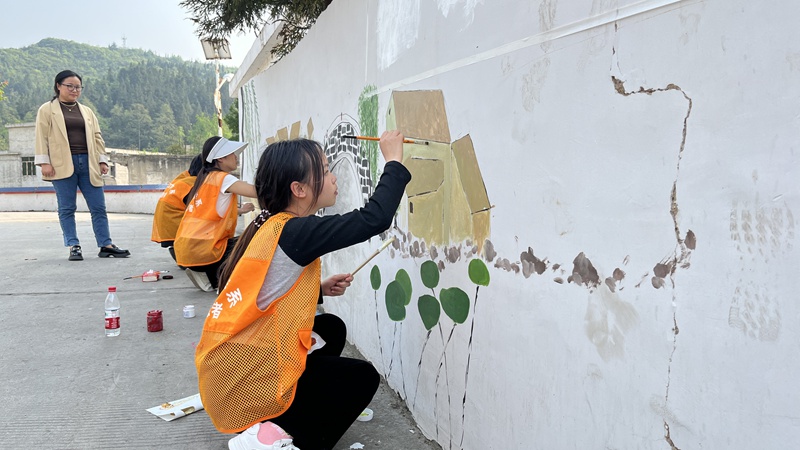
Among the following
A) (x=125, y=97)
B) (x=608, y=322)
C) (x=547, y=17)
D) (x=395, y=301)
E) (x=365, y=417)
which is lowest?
(x=365, y=417)

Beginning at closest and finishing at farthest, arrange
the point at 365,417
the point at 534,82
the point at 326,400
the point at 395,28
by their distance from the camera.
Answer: the point at 534,82 → the point at 326,400 → the point at 365,417 → the point at 395,28

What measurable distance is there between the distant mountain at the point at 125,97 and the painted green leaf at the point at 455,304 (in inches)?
2371

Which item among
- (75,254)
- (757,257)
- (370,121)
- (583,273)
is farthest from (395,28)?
(75,254)

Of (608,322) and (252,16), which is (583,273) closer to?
(608,322)

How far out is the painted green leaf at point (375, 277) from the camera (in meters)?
3.25

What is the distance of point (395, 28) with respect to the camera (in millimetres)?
2906

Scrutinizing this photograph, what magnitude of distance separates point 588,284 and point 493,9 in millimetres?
968

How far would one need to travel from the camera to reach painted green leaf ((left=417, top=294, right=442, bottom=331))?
2514 millimetres

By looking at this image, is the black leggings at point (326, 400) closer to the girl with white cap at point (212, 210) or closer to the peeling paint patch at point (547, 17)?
the peeling paint patch at point (547, 17)

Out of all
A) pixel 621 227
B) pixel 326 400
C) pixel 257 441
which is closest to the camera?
pixel 621 227

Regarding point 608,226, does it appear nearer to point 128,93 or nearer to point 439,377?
point 439,377

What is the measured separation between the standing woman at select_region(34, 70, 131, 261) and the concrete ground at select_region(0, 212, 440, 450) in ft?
2.82

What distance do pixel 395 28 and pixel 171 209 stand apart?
11.5ft

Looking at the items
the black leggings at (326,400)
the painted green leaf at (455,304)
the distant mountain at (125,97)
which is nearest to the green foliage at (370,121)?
the painted green leaf at (455,304)
